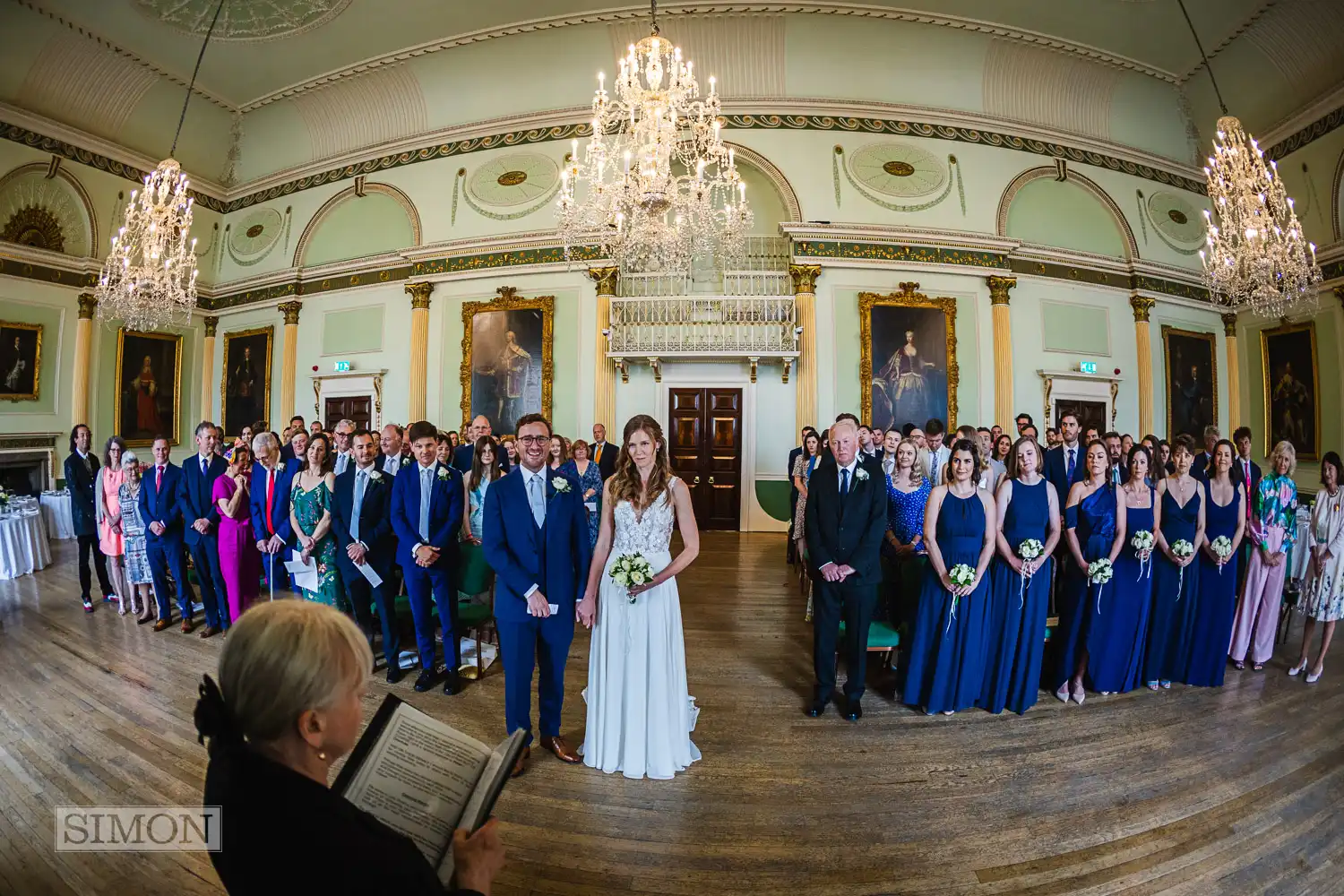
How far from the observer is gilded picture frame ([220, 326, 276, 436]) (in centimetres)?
1215

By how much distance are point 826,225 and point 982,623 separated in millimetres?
8110

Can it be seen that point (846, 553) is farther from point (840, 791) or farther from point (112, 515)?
point (112, 515)

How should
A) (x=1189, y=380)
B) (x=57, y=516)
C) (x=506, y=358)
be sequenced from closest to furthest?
(x=57, y=516) < (x=506, y=358) < (x=1189, y=380)

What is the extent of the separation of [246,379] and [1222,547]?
622 inches

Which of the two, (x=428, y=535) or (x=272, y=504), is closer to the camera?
(x=428, y=535)

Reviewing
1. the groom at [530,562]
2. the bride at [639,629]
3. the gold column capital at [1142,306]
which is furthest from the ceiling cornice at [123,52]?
the gold column capital at [1142,306]

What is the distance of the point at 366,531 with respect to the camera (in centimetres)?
396

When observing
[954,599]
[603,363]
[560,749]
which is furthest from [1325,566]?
[603,363]

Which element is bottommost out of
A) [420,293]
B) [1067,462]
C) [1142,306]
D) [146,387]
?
[1067,462]

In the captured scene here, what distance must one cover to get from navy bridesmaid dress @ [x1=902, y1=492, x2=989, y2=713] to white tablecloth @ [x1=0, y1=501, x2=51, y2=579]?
31.4 ft

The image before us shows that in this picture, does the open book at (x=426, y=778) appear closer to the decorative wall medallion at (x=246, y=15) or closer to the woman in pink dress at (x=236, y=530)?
the woman in pink dress at (x=236, y=530)

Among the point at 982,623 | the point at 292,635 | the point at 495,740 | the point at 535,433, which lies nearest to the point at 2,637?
the point at 495,740

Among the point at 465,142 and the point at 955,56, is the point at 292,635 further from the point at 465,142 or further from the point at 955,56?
the point at 955,56

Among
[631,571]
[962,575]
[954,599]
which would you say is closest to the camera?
[631,571]
